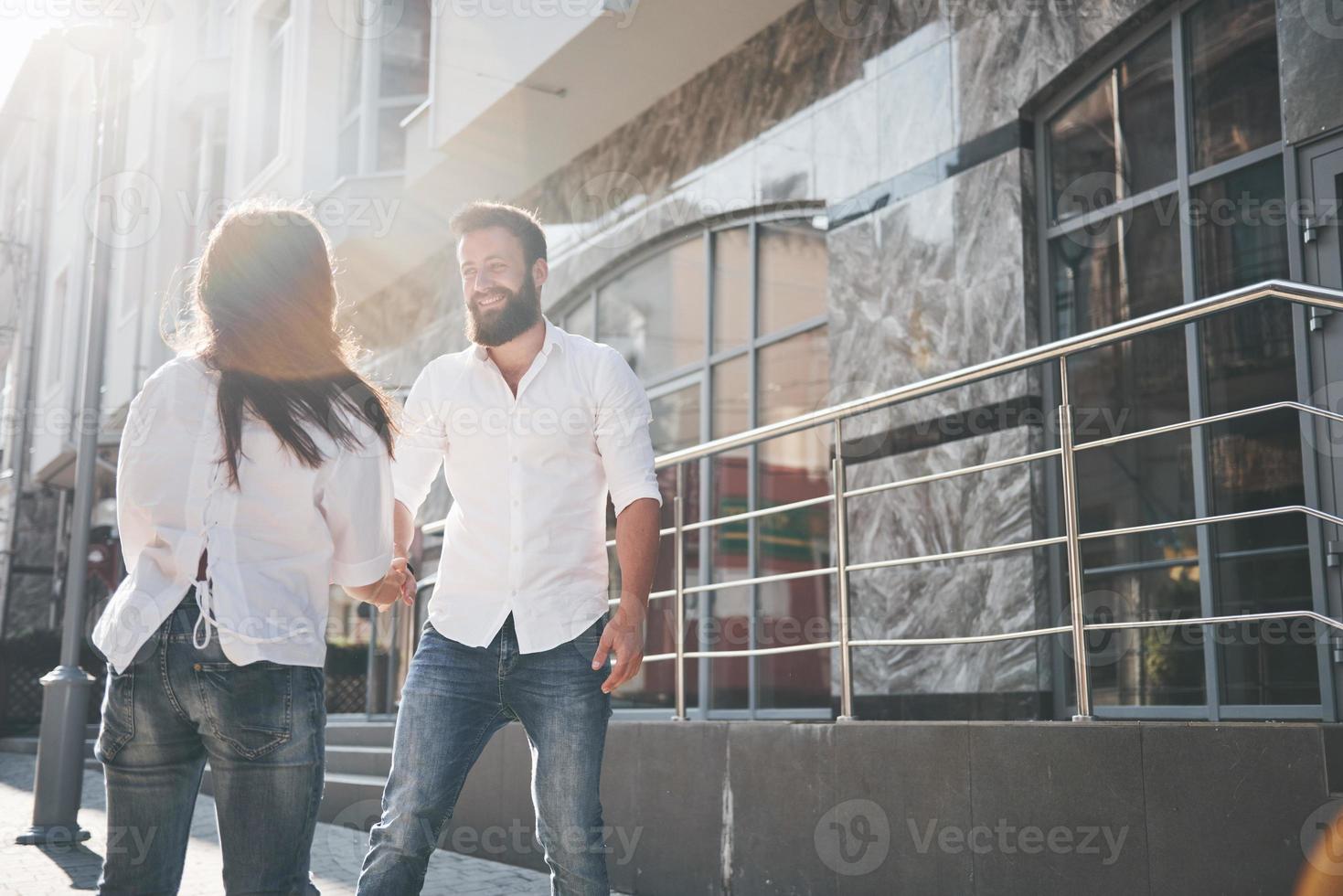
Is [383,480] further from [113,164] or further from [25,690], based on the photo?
[25,690]

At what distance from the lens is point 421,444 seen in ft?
11.8

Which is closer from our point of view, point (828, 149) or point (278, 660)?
point (278, 660)

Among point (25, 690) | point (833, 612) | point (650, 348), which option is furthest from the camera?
point (25, 690)

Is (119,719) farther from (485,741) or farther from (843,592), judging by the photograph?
(843,592)

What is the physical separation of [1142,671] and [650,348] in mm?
4677

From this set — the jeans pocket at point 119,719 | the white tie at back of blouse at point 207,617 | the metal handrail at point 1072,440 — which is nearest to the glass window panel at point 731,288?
the metal handrail at point 1072,440

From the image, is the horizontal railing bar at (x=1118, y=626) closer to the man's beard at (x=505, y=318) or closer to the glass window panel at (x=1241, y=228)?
the glass window panel at (x=1241, y=228)

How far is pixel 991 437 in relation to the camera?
254 inches

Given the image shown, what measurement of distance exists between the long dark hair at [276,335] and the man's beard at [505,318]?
35.9 inches

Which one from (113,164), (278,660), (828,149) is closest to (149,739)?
(278,660)

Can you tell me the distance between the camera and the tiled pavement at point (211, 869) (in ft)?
19.2

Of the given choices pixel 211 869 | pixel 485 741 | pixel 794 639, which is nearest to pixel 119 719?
pixel 485 741

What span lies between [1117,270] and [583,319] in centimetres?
529

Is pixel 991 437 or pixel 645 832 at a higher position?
pixel 991 437
